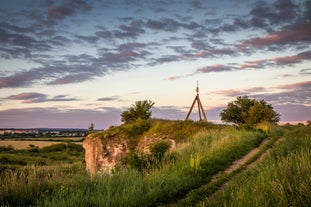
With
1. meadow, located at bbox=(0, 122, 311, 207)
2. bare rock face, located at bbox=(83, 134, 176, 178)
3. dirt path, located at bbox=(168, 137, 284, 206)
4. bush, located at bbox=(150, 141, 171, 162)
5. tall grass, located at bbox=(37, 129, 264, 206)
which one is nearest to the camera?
meadow, located at bbox=(0, 122, 311, 207)

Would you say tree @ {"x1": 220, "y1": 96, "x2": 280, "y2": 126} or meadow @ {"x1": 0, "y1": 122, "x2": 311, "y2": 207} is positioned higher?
tree @ {"x1": 220, "y1": 96, "x2": 280, "y2": 126}

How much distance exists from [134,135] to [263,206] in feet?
67.8

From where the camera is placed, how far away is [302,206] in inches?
226

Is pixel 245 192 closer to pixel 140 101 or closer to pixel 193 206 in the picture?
pixel 193 206

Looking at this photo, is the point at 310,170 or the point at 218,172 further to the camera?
the point at 218,172

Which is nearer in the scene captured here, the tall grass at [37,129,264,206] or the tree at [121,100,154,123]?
the tall grass at [37,129,264,206]

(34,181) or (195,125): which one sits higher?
(195,125)

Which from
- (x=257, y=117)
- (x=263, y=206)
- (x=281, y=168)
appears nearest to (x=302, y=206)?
(x=263, y=206)

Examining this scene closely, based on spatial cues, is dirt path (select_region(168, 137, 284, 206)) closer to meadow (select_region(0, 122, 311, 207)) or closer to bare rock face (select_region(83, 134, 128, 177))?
meadow (select_region(0, 122, 311, 207))

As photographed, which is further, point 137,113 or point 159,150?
point 137,113

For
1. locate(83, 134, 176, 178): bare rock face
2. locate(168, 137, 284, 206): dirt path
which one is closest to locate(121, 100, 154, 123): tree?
locate(83, 134, 176, 178): bare rock face

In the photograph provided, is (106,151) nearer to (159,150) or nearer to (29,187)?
(159,150)

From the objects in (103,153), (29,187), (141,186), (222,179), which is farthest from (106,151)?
(141,186)

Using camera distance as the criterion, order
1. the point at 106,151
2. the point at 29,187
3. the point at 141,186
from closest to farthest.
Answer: the point at 141,186 < the point at 29,187 < the point at 106,151
